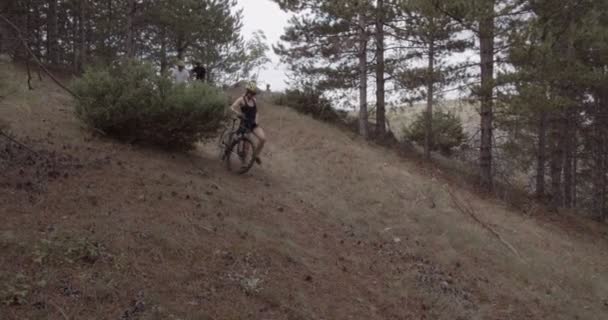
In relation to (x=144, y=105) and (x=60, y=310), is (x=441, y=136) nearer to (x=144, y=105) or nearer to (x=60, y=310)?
(x=144, y=105)

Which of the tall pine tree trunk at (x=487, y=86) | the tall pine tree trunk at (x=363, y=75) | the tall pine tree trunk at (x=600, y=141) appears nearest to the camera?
the tall pine tree trunk at (x=487, y=86)

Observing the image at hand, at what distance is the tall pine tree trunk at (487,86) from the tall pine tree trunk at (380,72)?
5.13 metres

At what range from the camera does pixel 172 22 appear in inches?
790

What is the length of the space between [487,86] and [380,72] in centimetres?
664

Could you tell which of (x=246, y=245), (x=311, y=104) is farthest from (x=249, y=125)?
(x=311, y=104)

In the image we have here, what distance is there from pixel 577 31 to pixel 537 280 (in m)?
6.47

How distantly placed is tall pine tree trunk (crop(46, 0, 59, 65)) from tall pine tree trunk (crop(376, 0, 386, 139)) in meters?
15.8

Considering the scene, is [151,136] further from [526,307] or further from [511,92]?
[511,92]

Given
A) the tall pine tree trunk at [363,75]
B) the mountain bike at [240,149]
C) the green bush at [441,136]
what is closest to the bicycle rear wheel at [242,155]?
the mountain bike at [240,149]

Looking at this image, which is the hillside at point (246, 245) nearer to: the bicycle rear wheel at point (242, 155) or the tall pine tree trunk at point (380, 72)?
the bicycle rear wheel at point (242, 155)

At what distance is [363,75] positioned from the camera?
18859 mm

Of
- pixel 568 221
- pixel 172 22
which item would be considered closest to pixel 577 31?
pixel 568 221

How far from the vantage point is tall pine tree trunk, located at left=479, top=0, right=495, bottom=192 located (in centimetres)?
1251

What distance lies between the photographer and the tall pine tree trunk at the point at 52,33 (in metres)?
23.2
